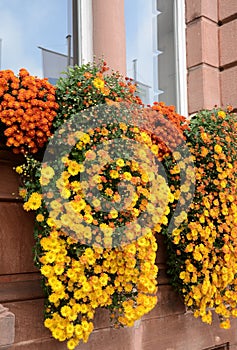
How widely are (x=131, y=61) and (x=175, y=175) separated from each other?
1797 mm

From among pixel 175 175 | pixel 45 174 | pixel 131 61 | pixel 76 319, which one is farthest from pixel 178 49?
pixel 76 319

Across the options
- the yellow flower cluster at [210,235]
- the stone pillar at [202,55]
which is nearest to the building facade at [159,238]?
the stone pillar at [202,55]

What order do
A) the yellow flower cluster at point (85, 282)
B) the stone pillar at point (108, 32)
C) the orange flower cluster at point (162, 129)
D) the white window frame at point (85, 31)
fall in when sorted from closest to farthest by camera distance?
1. the yellow flower cluster at point (85, 282)
2. the orange flower cluster at point (162, 129)
3. the stone pillar at point (108, 32)
4. the white window frame at point (85, 31)

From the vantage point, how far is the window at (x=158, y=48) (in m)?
4.38

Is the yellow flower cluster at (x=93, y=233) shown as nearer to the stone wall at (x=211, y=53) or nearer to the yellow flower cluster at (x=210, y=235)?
the yellow flower cluster at (x=210, y=235)

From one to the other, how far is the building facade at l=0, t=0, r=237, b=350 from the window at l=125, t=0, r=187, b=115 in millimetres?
14

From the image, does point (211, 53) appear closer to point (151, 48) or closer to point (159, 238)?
point (151, 48)

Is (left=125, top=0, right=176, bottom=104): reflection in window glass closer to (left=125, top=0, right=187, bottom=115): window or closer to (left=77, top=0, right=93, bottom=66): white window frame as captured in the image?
(left=125, top=0, right=187, bottom=115): window

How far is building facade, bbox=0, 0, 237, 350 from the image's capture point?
234cm

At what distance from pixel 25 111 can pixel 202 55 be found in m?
2.78

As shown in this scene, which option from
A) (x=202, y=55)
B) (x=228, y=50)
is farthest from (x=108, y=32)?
(x=228, y=50)

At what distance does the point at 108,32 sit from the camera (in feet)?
12.1

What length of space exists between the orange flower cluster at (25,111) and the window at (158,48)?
6.91 feet

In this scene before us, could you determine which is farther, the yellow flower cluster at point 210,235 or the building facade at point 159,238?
the yellow flower cluster at point 210,235
